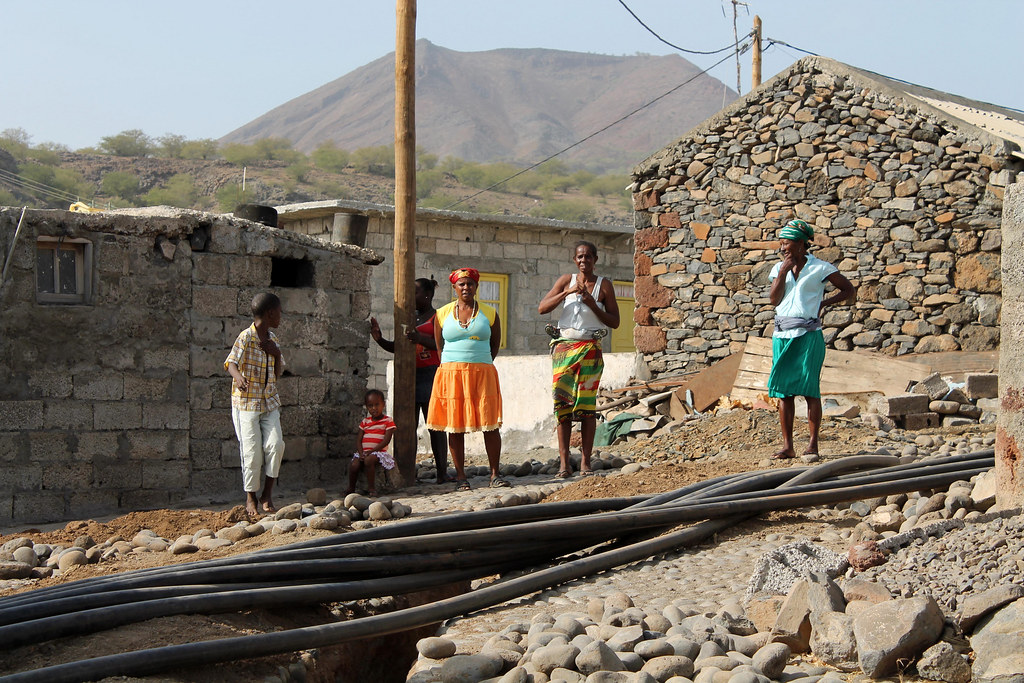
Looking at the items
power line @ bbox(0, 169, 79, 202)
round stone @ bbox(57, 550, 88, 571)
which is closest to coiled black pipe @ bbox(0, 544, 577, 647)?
round stone @ bbox(57, 550, 88, 571)

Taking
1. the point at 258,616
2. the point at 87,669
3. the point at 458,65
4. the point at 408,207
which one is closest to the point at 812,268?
the point at 408,207

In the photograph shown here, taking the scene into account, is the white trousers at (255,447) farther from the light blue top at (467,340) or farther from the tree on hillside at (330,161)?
the tree on hillside at (330,161)

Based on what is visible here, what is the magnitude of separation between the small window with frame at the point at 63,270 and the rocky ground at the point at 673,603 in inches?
75.6

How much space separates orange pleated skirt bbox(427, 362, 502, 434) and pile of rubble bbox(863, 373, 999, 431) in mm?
3372

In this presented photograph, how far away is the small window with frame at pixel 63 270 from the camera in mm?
7691

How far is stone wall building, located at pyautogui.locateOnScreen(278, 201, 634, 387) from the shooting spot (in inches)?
591

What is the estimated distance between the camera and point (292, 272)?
8.92 metres

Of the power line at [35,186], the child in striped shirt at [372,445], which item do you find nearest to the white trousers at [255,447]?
the child in striped shirt at [372,445]

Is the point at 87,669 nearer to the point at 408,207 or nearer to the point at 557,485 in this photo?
the point at 557,485

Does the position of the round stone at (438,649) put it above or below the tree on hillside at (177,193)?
below

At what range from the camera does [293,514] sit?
6574mm

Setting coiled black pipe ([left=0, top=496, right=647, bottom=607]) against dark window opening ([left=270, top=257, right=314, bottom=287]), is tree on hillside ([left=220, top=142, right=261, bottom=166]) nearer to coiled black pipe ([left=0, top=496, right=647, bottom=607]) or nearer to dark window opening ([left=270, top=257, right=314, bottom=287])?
dark window opening ([left=270, top=257, right=314, bottom=287])

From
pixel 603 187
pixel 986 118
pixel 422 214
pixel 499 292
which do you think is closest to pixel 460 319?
pixel 422 214

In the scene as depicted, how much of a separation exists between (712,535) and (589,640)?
1704 mm
